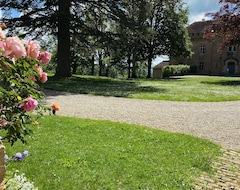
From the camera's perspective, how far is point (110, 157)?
174 inches

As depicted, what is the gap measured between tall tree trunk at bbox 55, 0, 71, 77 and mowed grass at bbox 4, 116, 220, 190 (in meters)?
13.6

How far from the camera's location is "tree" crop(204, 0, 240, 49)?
2442 centimetres

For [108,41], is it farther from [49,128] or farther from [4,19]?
[49,128]

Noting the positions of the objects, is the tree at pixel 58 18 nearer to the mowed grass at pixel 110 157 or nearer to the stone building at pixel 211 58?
the mowed grass at pixel 110 157

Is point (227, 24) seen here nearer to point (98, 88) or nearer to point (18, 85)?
point (98, 88)

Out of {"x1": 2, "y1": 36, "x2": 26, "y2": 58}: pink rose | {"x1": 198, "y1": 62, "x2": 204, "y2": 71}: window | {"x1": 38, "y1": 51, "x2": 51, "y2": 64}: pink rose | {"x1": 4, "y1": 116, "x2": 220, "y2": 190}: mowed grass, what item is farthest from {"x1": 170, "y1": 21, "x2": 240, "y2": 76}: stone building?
{"x1": 2, "y1": 36, "x2": 26, "y2": 58}: pink rose

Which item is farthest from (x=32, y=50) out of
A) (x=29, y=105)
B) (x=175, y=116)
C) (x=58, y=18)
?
(x=58, y=18)

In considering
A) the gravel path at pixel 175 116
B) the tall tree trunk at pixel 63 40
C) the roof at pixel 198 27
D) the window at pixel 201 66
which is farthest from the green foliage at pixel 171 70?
the gravel path at pixel 175 116

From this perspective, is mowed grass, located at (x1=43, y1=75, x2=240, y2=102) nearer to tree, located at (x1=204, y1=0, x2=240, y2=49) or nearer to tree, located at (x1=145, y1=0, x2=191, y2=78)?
tree, located at (x1=204, y1=0, x2=240, y2=49)

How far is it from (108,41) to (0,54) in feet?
55.4

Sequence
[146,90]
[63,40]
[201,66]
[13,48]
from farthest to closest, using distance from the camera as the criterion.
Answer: [201,66], [63,40], [146,90], [13,48]

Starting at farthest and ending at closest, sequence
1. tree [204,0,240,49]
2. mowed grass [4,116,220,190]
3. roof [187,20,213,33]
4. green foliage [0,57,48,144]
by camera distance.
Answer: roof [187,20,213,33]
tree [204,0,240,49]
mowed grass [4,116,220,190]
green foliage [0,57,48,144]

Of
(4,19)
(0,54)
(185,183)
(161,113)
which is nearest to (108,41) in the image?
(4,19)

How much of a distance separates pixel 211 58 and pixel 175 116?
43.9 m
